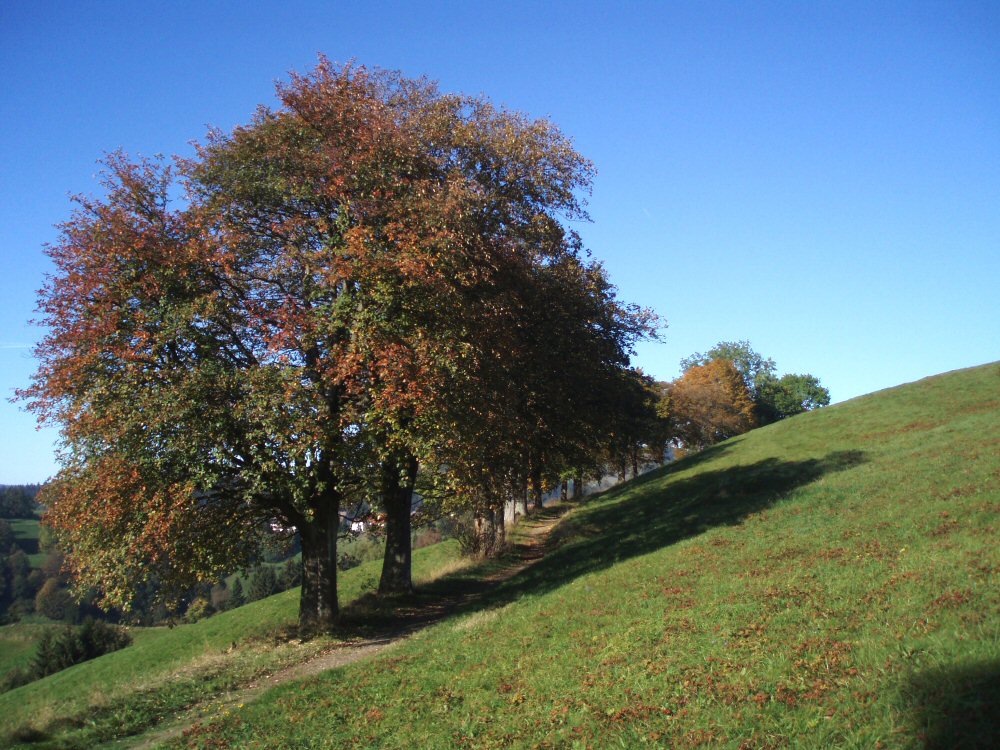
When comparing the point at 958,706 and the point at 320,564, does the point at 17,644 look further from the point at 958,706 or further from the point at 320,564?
the point at 958,706

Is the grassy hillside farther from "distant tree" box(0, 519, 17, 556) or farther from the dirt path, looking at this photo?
"distant tree" box(0, 519, 17, 556)

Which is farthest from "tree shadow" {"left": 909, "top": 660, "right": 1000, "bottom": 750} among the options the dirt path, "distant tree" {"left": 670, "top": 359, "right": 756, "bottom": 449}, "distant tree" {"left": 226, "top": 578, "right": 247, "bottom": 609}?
"distant tree" {"left": 226, "top": 578, "right": 247, "bottom": 609}

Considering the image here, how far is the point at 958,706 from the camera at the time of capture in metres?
5.90

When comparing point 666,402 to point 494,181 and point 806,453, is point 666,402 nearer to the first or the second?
point 806,453

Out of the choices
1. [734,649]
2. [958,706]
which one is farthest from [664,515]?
[958,706]

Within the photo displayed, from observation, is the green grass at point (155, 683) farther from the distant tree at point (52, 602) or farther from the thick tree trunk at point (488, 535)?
the distant tree at point (52, 602)

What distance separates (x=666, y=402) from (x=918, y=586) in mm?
55665

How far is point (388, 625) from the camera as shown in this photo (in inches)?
707

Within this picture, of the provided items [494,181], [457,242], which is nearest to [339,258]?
[457,242]

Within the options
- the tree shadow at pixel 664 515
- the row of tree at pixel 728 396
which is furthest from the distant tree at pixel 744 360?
the tree shadow at pixel 664 515

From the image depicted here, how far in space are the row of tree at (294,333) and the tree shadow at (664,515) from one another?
4.22 metres

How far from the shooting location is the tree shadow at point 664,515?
1984 cm

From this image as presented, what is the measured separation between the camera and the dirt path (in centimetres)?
1014

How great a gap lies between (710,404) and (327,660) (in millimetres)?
66490
